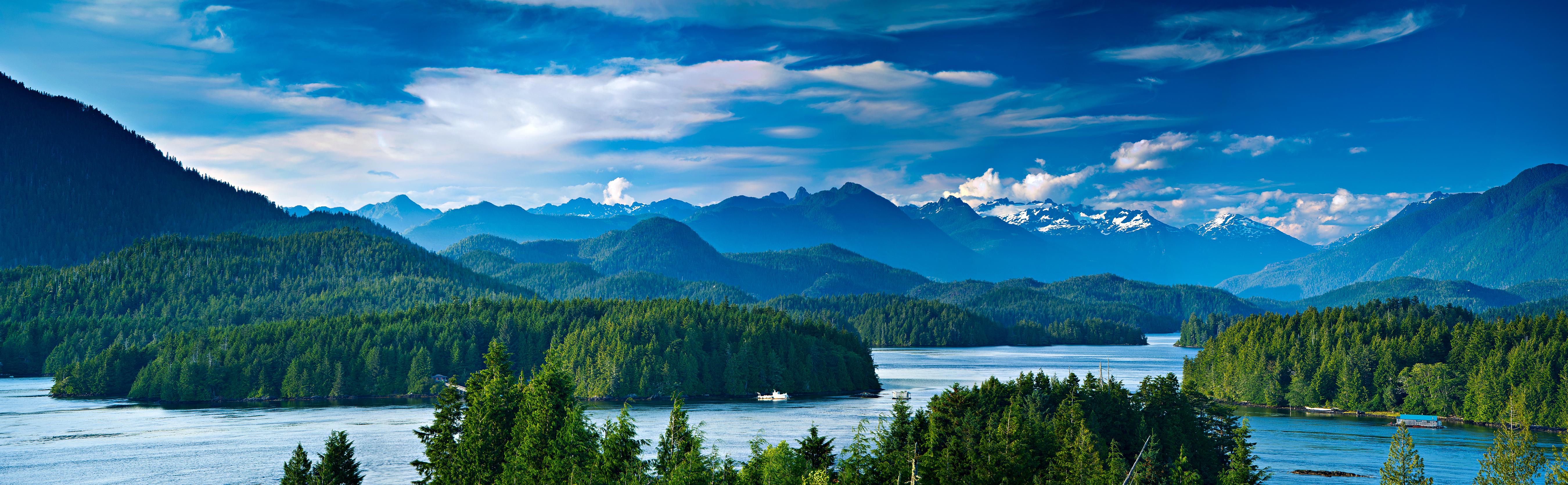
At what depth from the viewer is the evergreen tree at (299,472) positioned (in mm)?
60625

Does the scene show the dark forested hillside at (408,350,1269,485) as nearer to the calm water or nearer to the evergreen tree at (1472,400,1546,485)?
the calm water

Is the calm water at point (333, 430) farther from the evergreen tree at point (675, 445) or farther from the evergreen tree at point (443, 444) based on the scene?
the evergreen tree at point (675, 445)

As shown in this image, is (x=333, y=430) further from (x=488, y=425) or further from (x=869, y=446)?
(x=869, y=446)

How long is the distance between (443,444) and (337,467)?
926 cm

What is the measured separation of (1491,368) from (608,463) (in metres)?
152

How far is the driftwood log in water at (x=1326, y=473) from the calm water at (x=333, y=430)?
1309mm

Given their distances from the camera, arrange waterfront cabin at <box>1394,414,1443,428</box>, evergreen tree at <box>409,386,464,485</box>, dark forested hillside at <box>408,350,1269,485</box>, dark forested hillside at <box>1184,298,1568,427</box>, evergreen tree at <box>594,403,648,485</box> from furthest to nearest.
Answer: dark forested hillside at <box>1184,298,1568,427</box> → waterfront cabin at <box>1394,414,1443,428</box> → evergreen tree at <box>409,386,464,485</box> → dark forested hillside at <box>408,350,1269,485</box> → evergreen tree at <box>594,403,648,485</box>

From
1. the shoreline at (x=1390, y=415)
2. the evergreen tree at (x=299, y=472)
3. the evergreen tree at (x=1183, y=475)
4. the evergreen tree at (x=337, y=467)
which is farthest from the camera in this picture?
the shoreline at (x=1390, y=415)

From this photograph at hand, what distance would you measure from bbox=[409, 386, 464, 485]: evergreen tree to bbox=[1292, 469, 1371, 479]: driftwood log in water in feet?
263

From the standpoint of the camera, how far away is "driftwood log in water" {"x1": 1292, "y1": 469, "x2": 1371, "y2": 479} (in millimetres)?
103812

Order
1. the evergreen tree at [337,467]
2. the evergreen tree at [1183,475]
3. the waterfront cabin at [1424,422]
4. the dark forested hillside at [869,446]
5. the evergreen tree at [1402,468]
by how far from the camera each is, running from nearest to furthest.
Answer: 1. the evergreen tree at [337,467]
2. the dark forested hillside at [869,446]
3. the evergreen tree at [1402,468]
4. the evergreen tree at [1183,475]
5. the waterfront cabin at [1424,422]

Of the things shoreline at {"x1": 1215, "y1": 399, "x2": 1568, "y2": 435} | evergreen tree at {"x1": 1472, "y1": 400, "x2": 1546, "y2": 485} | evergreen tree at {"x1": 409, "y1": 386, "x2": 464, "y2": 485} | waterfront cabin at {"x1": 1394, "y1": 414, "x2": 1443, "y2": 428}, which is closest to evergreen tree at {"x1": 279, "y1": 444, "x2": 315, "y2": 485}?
evergreen tree at {"x1": 409, "y1": 386, "x2": 464, "y2": 485}

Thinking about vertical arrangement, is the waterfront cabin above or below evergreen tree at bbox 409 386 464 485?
below

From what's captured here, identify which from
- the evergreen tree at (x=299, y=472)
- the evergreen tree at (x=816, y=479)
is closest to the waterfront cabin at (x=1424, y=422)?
the evergreen tree at (x=816, y=479)
